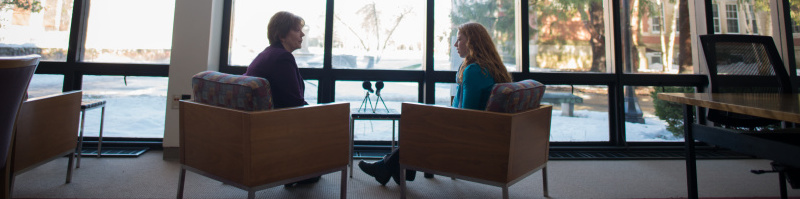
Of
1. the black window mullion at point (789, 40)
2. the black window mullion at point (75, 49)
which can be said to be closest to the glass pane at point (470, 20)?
the black window mullion at point (789, 40)

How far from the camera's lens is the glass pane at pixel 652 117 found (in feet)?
12.3

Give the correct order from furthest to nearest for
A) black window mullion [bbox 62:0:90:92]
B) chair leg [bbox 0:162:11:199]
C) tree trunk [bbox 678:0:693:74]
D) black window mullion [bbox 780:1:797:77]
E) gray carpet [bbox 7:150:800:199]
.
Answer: tree trunk [bbox 678:0:693:74] → black window mullion [bbox 780:1:797:77] → black window mullion [bbox 62:0:90:92] → gray carpet [bbox 7:150:800:199] → chair leg [bbox 0:162:11:199]

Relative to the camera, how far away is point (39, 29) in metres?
3.37

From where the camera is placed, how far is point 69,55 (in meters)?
3.33

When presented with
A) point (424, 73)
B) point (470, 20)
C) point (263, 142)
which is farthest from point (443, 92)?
point (263, 142)

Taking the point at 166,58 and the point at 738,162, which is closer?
the point at 738,162

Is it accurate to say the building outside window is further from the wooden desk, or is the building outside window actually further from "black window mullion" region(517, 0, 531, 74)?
the wooden desk

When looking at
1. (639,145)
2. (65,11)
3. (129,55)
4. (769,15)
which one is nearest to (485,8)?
(639,145)

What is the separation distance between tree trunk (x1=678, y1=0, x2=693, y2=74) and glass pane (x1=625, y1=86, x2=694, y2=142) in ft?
0.73

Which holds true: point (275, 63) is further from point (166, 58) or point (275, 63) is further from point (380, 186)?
point (166, 58)

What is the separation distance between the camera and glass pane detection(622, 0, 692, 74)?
3730 millimetres

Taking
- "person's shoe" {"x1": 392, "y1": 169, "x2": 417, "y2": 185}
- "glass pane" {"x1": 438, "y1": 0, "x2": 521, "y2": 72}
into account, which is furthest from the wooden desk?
"glass pane" {"x1": 438, "y1": 0, "x2": 521, "y2": 72}

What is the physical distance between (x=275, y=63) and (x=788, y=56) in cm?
478

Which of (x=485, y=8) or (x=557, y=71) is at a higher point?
(x=485, y=8)
